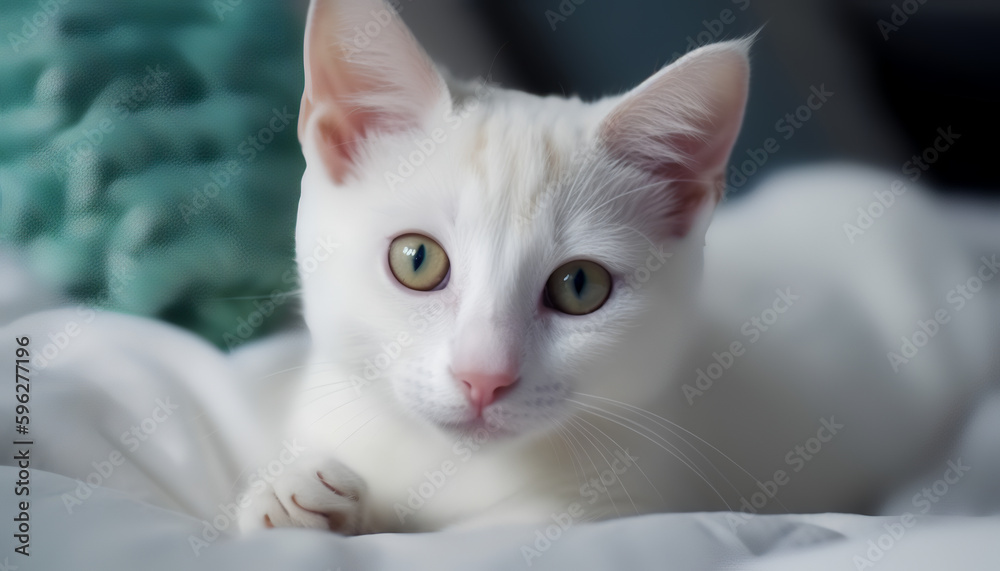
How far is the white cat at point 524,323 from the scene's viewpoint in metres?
0.79

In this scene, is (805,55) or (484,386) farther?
(805,55)

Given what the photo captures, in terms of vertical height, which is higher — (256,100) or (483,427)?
(256,100)

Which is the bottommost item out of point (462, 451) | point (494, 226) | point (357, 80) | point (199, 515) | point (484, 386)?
point (199, 515)

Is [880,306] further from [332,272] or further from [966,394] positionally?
[332,272]

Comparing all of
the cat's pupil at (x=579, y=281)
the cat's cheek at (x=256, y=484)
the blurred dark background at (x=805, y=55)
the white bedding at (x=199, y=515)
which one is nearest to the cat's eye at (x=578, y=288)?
the cat's pupil at (x=579, y=281)

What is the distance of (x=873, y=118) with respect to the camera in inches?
50.9

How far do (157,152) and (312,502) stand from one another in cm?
57

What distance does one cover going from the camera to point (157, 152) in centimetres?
102

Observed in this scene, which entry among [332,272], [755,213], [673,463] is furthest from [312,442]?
[755,213]

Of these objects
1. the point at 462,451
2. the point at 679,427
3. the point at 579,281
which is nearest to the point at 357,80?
the point at 579,281

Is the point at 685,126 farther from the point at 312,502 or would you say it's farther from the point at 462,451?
the point at 312,502

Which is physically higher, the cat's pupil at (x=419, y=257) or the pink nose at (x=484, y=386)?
the cat's pupil at (x=419, y=257)

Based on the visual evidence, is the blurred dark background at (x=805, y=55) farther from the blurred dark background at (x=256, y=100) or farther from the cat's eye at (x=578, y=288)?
the cat's eye at (x=578, y=288)

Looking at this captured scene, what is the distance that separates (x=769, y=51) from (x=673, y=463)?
75cm
